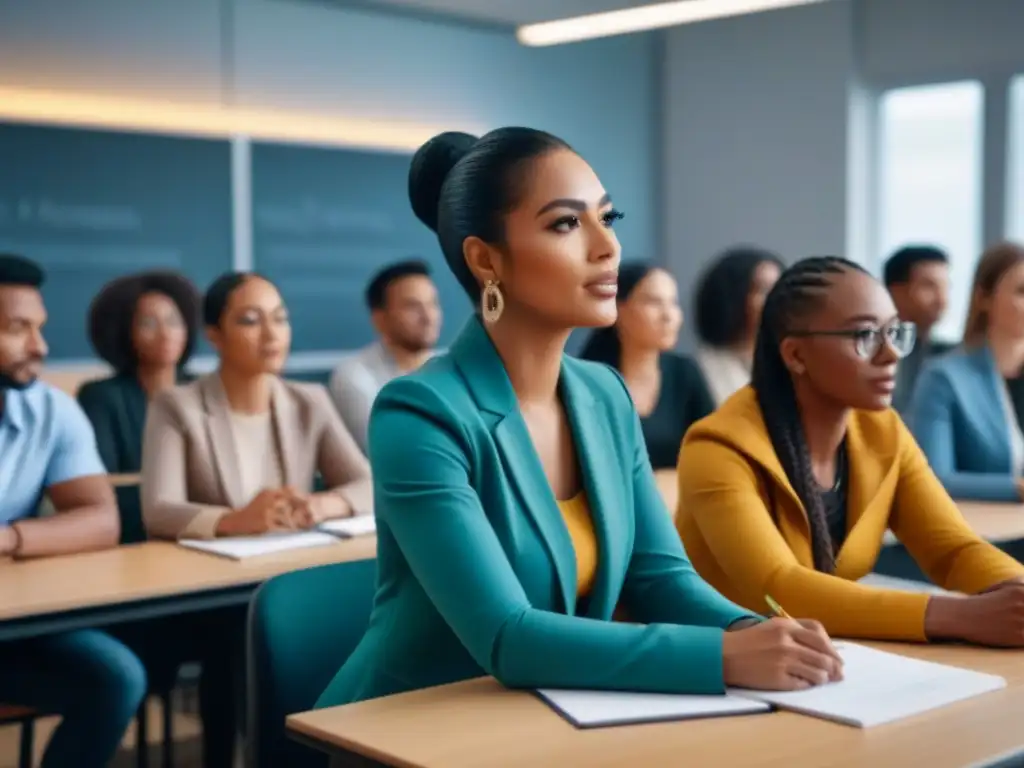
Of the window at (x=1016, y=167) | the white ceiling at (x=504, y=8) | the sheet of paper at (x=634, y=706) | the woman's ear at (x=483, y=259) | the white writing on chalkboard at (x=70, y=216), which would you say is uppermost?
the white ceiling at (x=504, y=8)

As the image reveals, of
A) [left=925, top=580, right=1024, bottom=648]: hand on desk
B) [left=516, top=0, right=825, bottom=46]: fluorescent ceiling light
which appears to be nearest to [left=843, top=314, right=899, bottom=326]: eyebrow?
[left=925, top=580, right=1024, bottom=648]: hand on desk

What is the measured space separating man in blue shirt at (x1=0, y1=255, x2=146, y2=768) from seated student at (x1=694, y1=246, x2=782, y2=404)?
2.50 m

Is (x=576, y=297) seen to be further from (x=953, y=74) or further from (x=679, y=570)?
(x=953, y=74)

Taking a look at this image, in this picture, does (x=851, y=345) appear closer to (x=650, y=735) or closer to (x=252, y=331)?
(x=650, y=735)

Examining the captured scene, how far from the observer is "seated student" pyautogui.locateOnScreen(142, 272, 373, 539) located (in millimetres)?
3578

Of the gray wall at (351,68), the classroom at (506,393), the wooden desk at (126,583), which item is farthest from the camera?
the gray wall at (351,68)

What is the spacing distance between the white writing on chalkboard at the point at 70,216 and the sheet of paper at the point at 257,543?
2921mm

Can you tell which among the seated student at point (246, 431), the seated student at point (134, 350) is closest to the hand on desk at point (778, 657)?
the seated student at point (246, 431)

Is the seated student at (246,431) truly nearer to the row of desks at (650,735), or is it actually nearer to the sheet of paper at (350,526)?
the sheet of paper at (350,526)

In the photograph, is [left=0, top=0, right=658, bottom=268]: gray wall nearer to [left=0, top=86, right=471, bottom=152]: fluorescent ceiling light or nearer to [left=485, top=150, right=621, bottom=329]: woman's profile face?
[left=0, top=86, right=471, bottom=152]: fluorescent ceiling light

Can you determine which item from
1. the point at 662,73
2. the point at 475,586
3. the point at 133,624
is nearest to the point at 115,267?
the point at 133,624

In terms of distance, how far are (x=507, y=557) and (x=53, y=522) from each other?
162cm

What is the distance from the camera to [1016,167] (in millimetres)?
6773

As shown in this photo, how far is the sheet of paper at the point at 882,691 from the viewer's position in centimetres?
158
